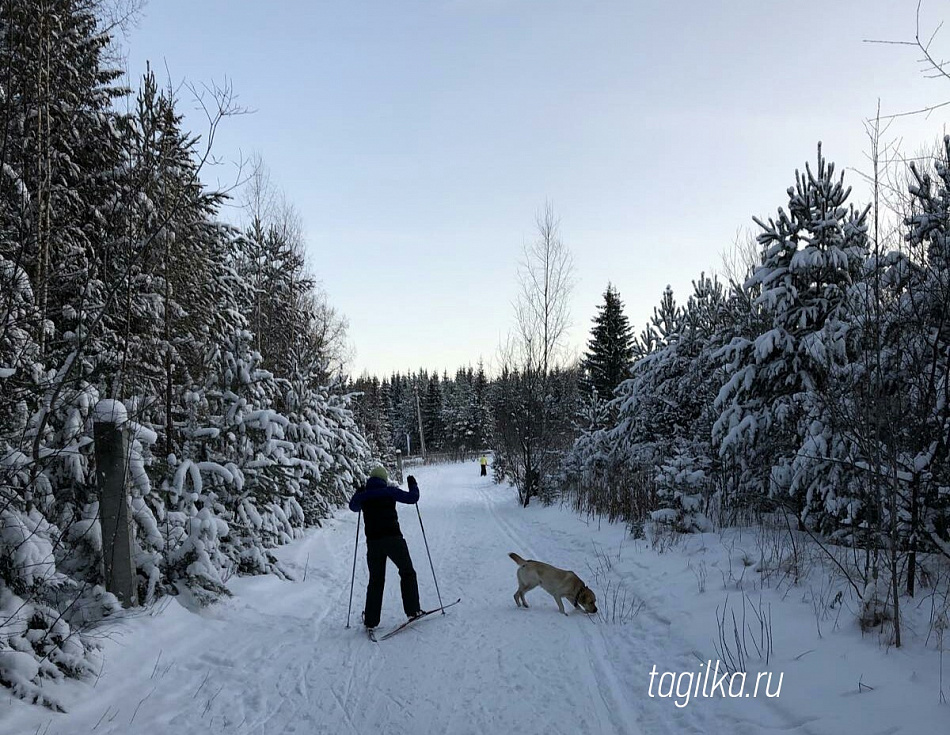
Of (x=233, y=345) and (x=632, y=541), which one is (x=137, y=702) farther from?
(x=632, y=541)

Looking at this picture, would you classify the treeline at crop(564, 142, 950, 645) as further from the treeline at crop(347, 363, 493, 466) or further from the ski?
the treeline at crop(347, 363, 493, 466)

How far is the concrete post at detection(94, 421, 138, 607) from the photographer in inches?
210

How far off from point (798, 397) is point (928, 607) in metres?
3.69

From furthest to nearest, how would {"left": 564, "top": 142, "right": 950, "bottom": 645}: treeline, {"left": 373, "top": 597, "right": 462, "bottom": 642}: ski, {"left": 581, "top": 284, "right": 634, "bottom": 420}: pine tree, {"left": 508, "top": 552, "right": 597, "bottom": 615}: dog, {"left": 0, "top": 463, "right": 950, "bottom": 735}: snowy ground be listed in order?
{"left": 581, "top": 284, "right": 634, "bottom": 420}: pine tree
{"left": 508, "top": 552, "right": 597, "bottom": 615}: dog
{"left": 373, "top": 597, "right": 462, "bottom": 642}: ski
{"left": 564, "top": 142, "right": 950, "bottom": 645}: treeline
{"left": 0, "top": 463, "right": 950, "bottom": 735}: snowy ground

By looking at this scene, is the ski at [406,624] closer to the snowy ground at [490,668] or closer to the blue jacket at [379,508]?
the snowy ground at [490,668]

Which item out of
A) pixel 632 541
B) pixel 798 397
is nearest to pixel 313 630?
pixel 632 541

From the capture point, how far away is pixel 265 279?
1853cm

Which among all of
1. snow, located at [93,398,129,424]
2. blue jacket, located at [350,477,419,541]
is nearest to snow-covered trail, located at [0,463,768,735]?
blue jacket, located at [350,477,419,541]

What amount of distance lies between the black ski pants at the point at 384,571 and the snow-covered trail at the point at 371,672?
1.15ft

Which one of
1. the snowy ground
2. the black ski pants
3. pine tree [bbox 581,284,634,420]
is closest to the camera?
the snowy ground

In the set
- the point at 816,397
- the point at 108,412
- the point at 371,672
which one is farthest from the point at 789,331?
the point at 108,412

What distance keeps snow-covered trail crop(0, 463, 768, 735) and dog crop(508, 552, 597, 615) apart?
0.18 meters

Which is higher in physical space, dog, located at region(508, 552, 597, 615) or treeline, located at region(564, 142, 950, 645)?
treeline, located at region(564, 142, 950, 645)

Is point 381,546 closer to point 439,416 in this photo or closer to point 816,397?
point 816,397
